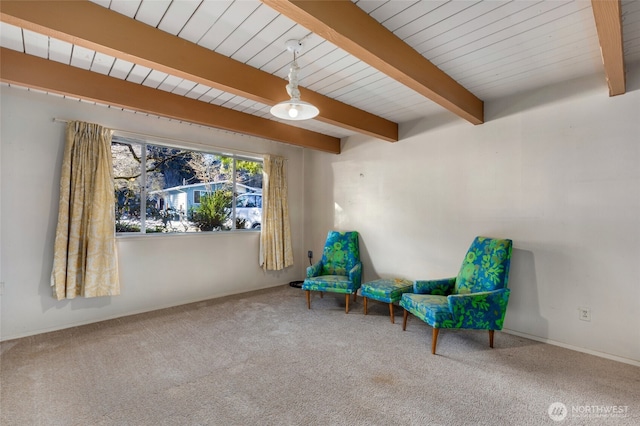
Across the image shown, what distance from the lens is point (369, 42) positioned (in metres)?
1.75

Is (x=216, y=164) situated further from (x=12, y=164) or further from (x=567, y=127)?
(x=567, y=127)

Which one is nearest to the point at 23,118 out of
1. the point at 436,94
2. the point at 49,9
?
the point at 49,9

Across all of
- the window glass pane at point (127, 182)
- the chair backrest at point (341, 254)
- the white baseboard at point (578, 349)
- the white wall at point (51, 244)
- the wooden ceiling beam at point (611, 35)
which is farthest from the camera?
the chair backrest at point (341, 254)

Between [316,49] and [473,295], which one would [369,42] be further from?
[473,295]

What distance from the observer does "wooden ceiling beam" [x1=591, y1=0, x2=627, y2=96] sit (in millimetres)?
1405

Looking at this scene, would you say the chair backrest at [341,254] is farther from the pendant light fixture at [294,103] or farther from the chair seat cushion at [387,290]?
the pendant light fixture at [294,103]

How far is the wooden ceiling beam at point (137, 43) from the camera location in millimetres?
1551

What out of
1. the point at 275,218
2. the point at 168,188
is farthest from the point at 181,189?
the point at 275,218

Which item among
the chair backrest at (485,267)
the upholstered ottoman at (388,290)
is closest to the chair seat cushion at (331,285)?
Result: the upholstered ottoman at (388,290)

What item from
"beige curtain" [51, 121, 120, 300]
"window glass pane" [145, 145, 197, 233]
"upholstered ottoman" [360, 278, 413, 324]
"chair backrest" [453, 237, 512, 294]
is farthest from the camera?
"window glass pane" [145, 145, 197, 233]

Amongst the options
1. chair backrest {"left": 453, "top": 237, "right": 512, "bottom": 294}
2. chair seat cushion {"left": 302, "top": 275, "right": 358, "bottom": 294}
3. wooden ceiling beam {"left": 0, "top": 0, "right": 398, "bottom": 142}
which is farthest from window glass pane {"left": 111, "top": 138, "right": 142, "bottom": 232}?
chair backrest {"left": 453, "top": 237, "right": 512, "bottom": 294}

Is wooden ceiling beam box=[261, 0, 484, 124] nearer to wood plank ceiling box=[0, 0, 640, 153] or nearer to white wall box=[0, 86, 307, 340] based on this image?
wood plank ceiling box=[0, 0, 640, 153]

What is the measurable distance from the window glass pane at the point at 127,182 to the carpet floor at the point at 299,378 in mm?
1163

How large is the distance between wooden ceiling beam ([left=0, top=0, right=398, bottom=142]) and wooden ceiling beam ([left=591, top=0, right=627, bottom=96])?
205 centimetres
